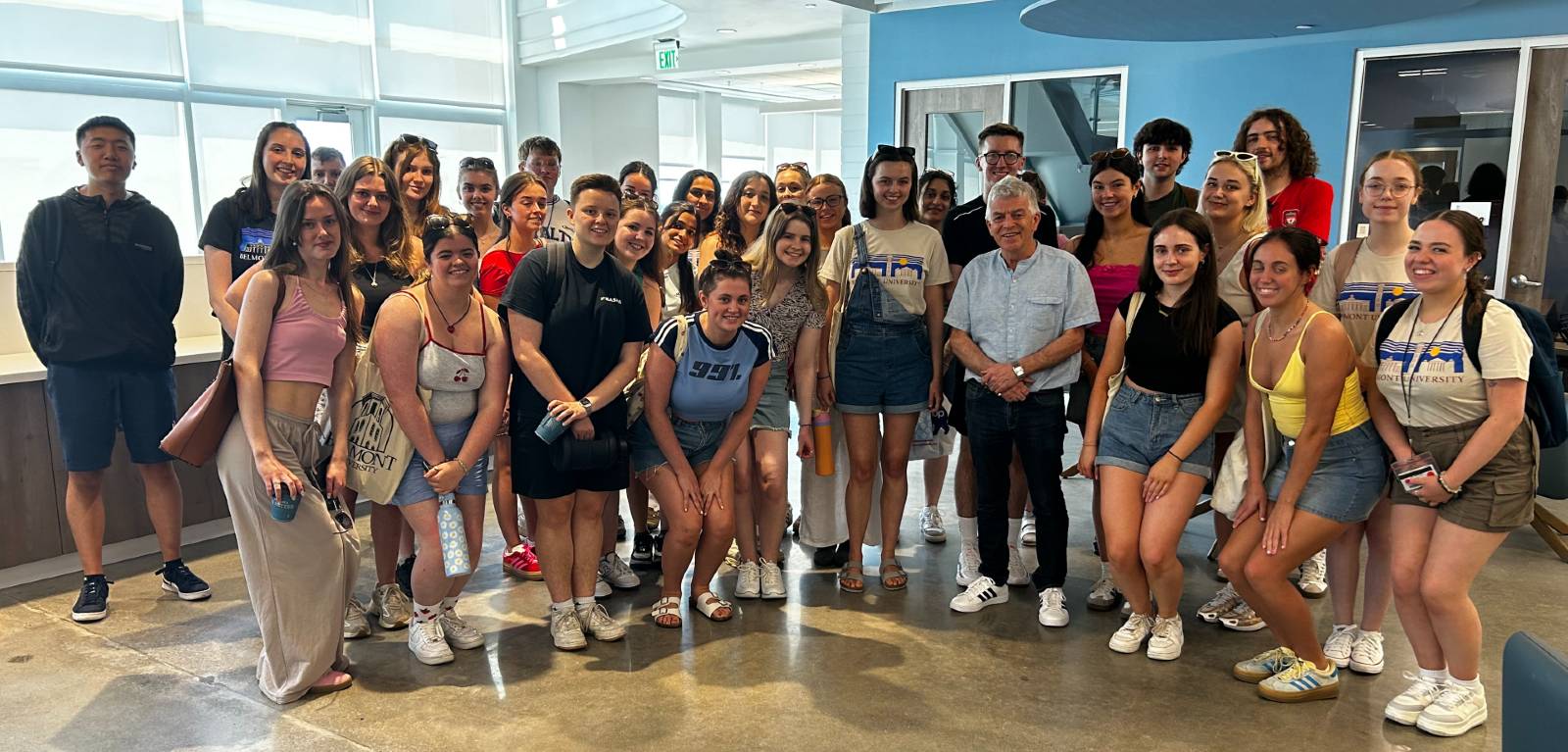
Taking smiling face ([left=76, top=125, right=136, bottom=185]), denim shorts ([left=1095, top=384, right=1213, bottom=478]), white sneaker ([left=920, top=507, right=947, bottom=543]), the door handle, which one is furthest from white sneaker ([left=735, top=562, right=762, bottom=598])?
the door handle

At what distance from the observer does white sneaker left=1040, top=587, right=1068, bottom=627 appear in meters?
3.79

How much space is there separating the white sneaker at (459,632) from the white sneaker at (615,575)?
0.66 metres

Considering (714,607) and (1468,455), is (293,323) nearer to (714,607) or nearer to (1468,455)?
(714,607)

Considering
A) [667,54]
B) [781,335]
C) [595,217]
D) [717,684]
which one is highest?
[667,54]

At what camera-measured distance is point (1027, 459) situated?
379 centimetres

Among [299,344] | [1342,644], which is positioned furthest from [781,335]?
[1342,644]

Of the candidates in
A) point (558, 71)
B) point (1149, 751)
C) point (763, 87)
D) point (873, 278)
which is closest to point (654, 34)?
point (558, 71)

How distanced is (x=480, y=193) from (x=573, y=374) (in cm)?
127

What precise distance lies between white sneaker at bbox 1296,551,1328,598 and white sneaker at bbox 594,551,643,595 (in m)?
2.68

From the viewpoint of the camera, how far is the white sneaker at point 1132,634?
140 inches

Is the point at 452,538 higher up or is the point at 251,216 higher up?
the point at 251,216

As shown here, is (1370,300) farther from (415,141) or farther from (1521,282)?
(1521,282)

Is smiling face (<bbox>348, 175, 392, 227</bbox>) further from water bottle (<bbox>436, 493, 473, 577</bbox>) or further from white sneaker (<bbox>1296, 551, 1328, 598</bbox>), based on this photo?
white sneaker (<bbox>1296, 551, 1328, 598</bbox>)

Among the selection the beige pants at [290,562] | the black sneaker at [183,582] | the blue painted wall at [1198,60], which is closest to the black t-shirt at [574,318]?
the beige pants at [290,562]
